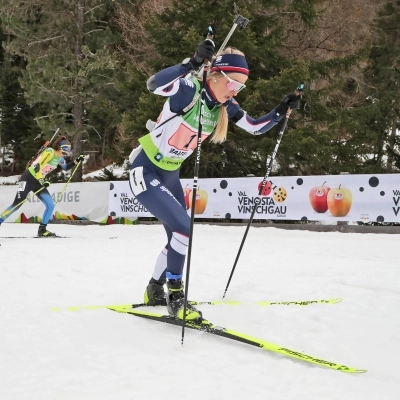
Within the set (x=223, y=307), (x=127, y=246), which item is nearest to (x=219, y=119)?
(x=223, y=307)

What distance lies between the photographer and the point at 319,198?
10.4m

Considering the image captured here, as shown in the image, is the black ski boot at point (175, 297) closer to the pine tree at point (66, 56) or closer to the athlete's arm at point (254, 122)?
the athlete's arm at point (254, 122)

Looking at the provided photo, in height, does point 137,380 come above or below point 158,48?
below

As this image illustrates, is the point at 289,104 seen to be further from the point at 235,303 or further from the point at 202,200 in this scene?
the point at 202,200

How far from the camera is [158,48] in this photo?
1496 cm

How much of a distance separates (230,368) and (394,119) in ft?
61.6

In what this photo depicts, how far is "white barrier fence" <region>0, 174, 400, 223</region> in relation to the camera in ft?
31.6

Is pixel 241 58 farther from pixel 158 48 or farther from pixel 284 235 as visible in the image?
pixel 158 48

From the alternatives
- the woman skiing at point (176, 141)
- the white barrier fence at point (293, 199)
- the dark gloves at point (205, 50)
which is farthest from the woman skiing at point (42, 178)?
the dark gloves at point (205, 50)

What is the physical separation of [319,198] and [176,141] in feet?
23.7

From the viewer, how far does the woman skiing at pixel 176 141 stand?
3419 mm

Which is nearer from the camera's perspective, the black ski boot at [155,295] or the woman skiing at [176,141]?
the woman skiing at [176,141]

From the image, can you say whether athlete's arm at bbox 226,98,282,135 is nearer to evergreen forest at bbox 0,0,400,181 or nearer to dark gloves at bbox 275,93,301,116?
dark gloves at bbox 275,93,301,116

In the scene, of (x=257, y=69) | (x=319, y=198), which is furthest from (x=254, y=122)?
(x=257, y=69)
